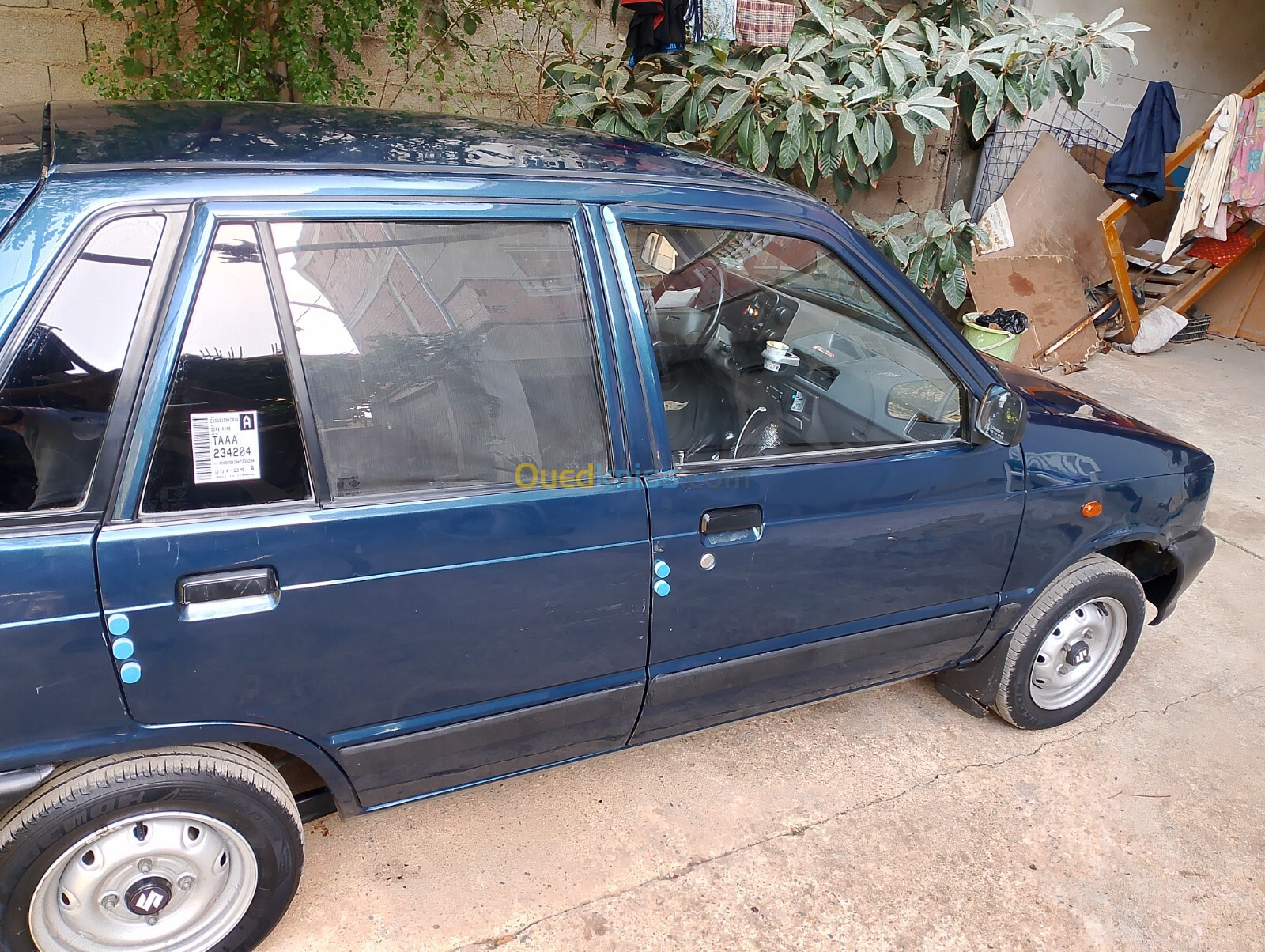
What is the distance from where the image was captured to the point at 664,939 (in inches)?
85.8

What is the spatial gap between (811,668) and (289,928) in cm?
149

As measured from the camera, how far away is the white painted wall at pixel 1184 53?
7.54m

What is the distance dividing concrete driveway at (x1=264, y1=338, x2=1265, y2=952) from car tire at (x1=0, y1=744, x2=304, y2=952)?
258 mm

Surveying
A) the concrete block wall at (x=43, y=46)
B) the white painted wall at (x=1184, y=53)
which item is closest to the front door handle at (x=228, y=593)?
the concrete block wall at (x=43, y=46)

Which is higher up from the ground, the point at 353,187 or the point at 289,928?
the point at 353,187

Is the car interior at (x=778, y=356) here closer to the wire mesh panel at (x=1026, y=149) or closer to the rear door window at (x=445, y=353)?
the rear door window at (x=445, y=353)

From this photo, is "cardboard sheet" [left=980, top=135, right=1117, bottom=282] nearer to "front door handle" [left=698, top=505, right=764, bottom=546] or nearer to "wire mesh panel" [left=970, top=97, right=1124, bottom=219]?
"wire mesh panel" [left=970, top=97, right=1124, bottom=219]

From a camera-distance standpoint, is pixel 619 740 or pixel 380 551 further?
pixel 619 740

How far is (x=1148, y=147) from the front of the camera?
651cm

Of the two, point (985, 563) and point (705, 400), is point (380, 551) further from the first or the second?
point (985, 563)

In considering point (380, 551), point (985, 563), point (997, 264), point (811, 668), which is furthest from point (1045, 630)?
point (997, 264)

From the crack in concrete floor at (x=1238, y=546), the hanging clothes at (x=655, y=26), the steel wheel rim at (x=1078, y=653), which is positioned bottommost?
the crack in concrete floor at (x=1238, y=546)

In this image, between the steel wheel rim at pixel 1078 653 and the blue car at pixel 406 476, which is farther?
the steel wheel rim at pixel 1078 653

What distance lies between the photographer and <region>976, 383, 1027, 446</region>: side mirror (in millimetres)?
2316
